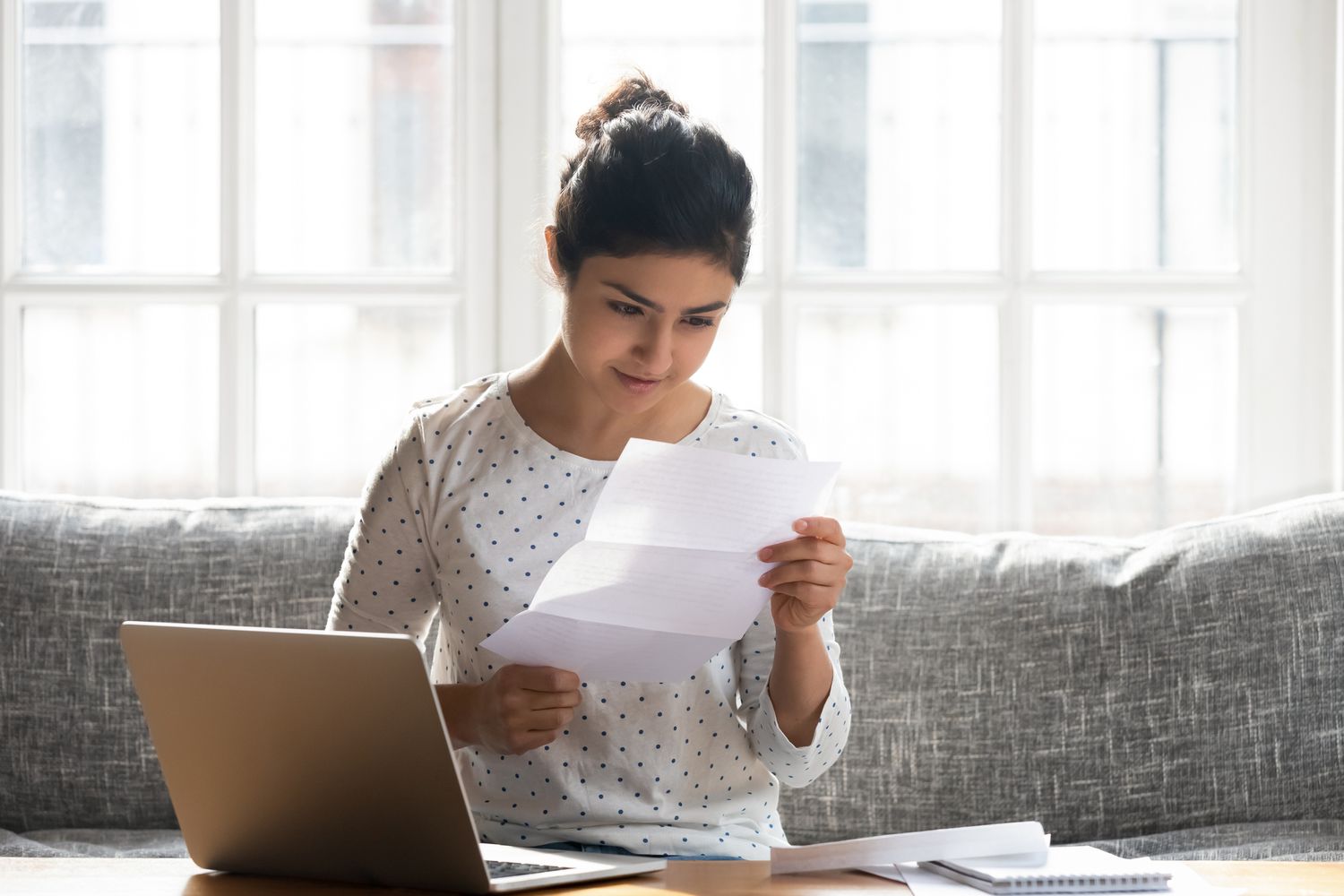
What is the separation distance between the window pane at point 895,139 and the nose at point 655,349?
106 centimetres

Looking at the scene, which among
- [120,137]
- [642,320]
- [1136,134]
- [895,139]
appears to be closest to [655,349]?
[642,320]

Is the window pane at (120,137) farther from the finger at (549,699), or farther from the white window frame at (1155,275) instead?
the finger at (549,699)

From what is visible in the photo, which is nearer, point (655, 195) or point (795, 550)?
point (795, 550)

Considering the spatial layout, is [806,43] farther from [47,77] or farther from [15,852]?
[15,852]

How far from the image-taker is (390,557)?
133 centimetres

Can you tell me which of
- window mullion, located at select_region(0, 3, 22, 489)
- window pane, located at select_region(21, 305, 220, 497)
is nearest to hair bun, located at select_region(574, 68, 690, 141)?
window pane, located at select_region(21, 305, 220, 497)

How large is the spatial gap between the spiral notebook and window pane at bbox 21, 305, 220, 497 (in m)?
1.66

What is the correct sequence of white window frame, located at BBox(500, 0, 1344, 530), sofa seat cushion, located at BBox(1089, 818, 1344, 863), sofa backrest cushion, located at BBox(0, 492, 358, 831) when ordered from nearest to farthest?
sofa seat cushion, located at BBox(1089, 818, 1344, 863), sofa backrest cushion, located at BBox(0, 492, 358, 831), white window frame, located at BBox(500, 0, 1344, 530)

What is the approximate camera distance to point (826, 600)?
1.05m

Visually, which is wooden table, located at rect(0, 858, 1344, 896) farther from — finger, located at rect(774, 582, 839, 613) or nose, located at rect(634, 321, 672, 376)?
nose, located at rect(634, 321, 672, 376)

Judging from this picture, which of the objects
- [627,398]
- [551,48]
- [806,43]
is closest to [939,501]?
[806,43]

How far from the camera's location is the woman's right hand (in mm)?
1071

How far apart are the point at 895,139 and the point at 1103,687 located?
38.5 inches

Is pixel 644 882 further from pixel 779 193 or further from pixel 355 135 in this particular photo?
pixel 355 135
